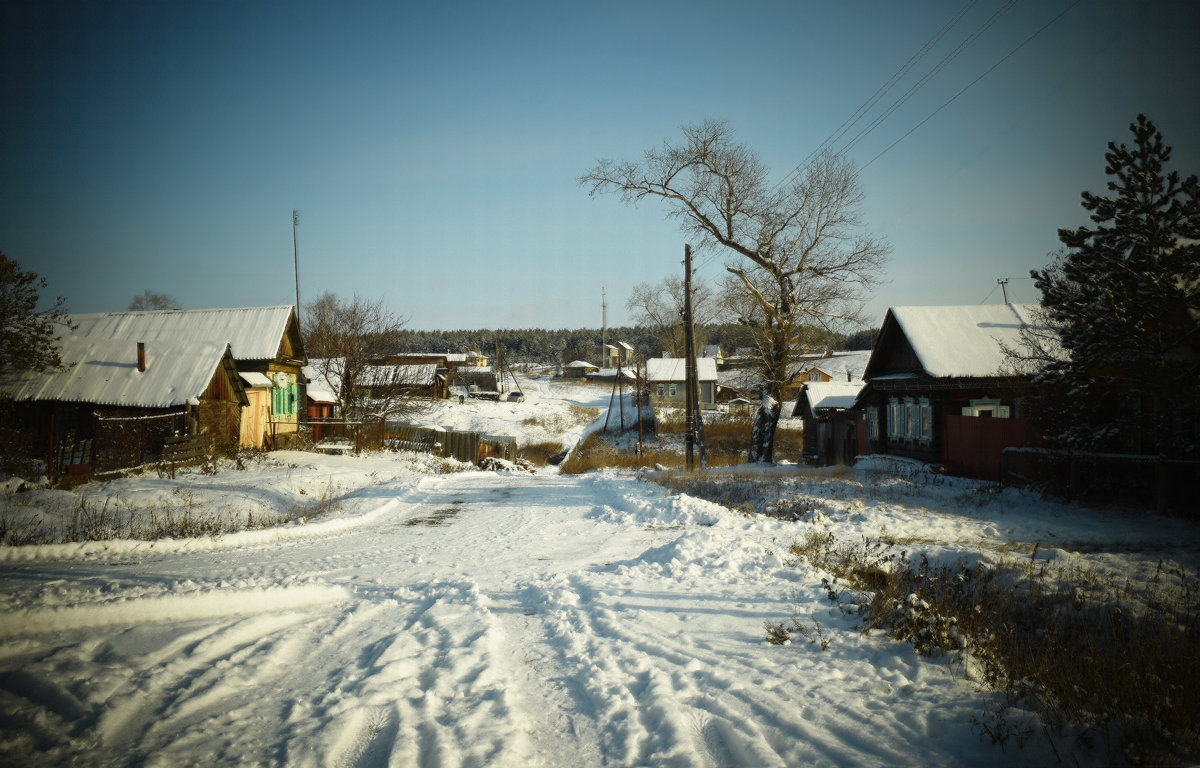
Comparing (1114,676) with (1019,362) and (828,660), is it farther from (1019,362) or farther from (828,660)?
(1019,362)

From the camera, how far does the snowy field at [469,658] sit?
3.10m

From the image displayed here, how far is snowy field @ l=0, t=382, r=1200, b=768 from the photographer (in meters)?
3.10

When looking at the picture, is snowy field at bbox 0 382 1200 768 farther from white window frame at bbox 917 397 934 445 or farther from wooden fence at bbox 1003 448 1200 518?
white window frame at bbox 917 397 934 445

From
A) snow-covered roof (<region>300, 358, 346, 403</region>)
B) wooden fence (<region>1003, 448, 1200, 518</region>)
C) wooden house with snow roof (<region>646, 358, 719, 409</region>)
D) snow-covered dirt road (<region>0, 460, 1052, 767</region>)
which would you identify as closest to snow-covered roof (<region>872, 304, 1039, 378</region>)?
wooden fence (<region>1003, 448, 1200, 518</region>)

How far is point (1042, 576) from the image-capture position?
6.79 m

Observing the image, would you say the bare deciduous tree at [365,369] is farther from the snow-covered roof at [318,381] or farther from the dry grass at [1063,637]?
the dry grass at [1063,637]

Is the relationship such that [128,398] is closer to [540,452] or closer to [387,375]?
[387,375]

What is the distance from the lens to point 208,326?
2559 centimetres

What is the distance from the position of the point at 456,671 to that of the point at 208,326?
28412 mm

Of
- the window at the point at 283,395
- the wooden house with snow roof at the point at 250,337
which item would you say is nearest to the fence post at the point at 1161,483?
the wooden house with snow roof at the point at 250,337

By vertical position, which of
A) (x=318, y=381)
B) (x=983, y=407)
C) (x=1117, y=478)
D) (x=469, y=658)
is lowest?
(x=469, y=658)

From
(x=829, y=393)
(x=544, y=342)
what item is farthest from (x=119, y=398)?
(x=544, y=342)

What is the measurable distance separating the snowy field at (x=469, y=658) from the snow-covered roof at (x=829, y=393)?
62.4ft

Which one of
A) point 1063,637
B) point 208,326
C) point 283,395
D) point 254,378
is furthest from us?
point 283,395
